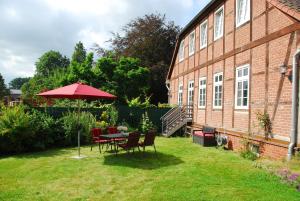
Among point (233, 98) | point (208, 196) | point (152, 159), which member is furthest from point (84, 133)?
point (208, 196)

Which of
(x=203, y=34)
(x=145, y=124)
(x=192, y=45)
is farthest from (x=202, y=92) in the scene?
(x=145, y=124)

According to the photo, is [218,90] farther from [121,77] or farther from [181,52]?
[121,77]

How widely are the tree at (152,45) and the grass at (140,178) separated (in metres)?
17.7

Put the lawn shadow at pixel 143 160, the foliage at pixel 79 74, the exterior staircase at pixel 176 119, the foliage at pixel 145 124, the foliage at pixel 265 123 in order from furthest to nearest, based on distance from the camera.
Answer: the foliage at pixel 79 74 < the foliage at pixel 145 124 < the exterior staircase at pixel 176 119 < the foliage at pixel 265 123 < the lawn shadow at pixel 143 160

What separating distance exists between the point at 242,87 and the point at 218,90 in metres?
2.33

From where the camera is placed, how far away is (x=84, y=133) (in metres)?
14.0

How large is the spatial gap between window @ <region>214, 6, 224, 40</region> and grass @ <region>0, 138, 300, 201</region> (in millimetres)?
5675

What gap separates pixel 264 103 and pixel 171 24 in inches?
830

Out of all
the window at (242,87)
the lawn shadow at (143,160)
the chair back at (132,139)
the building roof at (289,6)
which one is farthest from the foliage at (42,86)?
the building roof at (289,6)

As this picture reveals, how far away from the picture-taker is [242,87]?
431 inches

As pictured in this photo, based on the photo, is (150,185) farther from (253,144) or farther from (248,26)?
(248,26)

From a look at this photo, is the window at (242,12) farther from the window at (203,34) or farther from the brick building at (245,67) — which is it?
the window at (203,34)

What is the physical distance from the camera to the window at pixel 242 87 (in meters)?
10.7

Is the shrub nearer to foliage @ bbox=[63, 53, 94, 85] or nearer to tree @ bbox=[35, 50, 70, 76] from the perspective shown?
foliage @ bbox=[63, 53, 94, 85]
